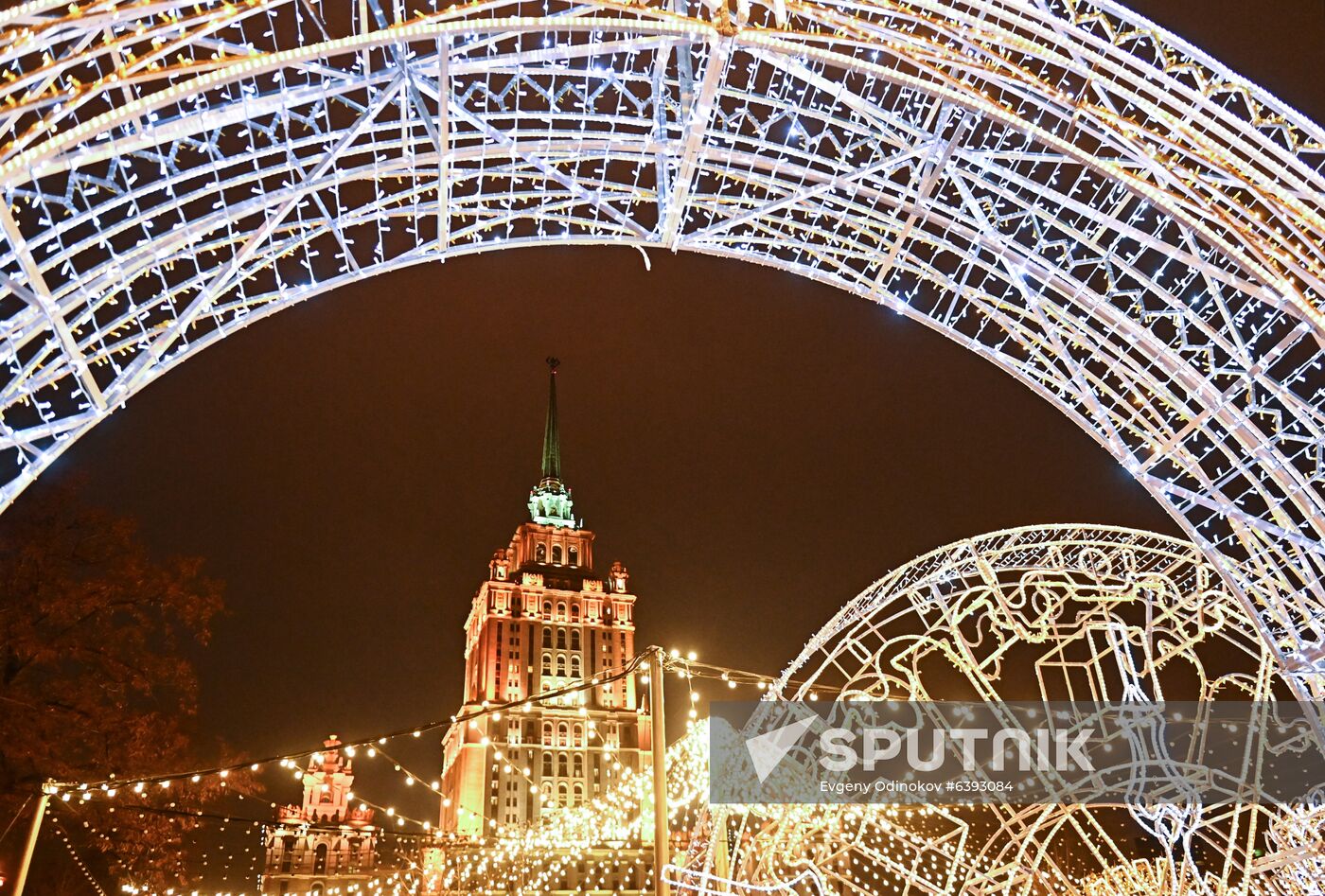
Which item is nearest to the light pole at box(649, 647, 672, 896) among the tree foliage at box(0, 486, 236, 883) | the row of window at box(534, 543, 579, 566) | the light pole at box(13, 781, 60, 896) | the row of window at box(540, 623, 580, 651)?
the light pole at box(13, 781, 60, 896)

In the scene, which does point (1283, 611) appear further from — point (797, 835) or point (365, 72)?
point (365, 72)

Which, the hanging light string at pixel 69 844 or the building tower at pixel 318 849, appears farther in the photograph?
the building tower at pixel 318 849

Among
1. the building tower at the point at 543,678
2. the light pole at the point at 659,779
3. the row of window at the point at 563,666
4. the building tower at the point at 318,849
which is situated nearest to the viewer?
the light pole at the point at 659,779

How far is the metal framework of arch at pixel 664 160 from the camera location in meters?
7.75

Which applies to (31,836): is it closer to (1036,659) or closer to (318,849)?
(1036,659)

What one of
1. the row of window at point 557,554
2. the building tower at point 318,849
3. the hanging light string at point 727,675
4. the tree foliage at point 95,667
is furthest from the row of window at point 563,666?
the hanging light string at point 727,675

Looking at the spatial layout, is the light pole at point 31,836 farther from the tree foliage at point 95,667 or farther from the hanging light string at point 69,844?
the hanging light string at point 69,844

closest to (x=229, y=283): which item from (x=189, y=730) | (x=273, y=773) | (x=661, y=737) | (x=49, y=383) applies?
(x=49, y=383)

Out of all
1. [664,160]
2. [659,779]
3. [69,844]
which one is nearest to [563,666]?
[69,844]

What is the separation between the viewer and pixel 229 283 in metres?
9.30

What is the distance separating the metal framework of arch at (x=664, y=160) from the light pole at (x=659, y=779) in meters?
5.24

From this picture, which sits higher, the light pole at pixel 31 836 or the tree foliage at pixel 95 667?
the tree foliage at pixel 95 667

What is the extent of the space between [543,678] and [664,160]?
72.2 metres

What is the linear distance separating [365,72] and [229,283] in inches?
99.2
